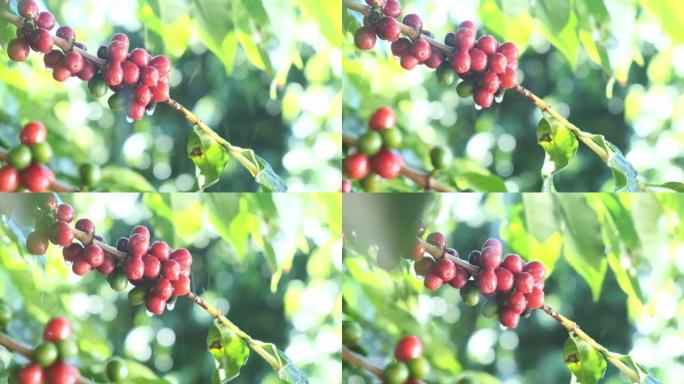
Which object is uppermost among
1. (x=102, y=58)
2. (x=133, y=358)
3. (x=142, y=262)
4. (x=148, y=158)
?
(x=102, y=58)

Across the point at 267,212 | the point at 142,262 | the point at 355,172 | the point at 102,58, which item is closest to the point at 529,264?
the point at 355,172

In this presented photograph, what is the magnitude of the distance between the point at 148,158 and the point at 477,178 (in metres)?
0.63

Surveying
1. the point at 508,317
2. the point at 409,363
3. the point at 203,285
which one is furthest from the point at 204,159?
the point at 508,317

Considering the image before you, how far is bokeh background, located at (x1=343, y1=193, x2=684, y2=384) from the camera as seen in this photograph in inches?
77.3

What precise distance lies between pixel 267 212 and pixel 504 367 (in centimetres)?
54

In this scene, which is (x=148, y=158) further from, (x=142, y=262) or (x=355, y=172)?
(x=355, y=172)

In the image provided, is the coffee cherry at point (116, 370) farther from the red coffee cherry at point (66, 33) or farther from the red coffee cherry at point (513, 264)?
the red coffee cherry at point (513, 264)

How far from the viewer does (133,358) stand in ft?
6.38

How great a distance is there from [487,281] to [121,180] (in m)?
0.72

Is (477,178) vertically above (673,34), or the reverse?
(673,34)

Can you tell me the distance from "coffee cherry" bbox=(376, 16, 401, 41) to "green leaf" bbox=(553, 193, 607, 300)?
1.43ft

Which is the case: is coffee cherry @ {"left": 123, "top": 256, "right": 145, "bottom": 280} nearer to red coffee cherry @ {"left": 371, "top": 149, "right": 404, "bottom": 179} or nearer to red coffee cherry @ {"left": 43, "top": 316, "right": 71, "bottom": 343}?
red coffee cherry @ {"left": 43, "top": 316, "right": 71, "bottom": 343}

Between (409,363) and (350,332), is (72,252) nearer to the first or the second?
(350,332)

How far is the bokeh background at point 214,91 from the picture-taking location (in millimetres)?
1939
